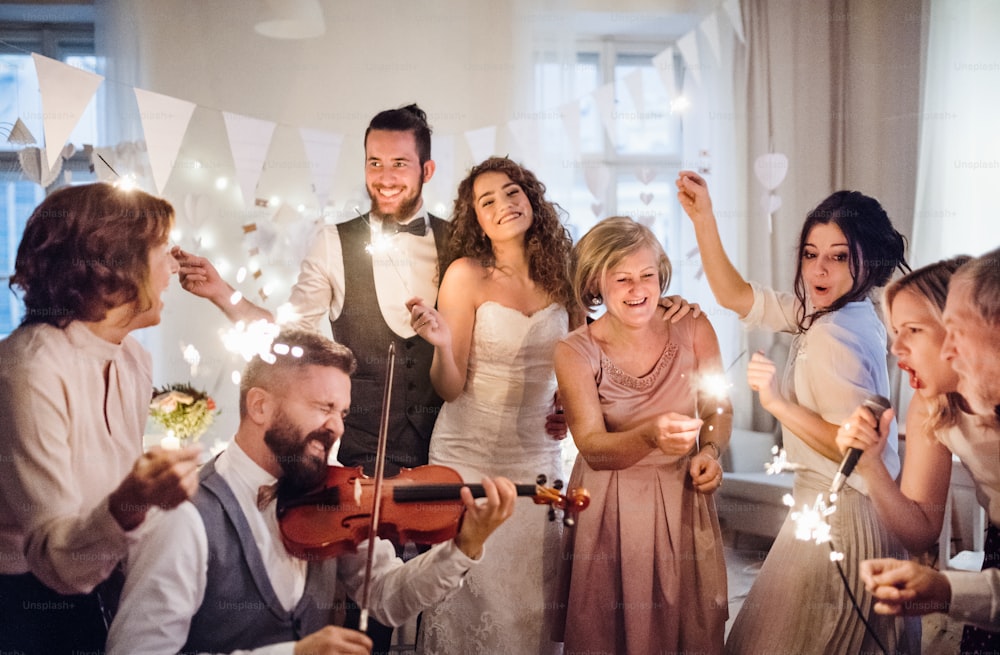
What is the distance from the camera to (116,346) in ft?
7.29

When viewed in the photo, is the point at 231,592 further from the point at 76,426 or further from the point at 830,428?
the point at 830,428

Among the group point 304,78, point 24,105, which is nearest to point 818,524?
point 304,78

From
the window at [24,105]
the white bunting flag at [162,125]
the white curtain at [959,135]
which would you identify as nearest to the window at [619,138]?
the white curtain at [959,135]

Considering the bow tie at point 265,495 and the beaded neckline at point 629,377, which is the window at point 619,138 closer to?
the beaded neckline at point 629,377

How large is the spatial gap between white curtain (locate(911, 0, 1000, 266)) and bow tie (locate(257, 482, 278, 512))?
300 cm

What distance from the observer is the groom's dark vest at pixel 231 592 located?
2.03 m

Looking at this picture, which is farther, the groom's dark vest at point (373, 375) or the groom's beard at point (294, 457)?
the groom's dark vest at point (373, 375)

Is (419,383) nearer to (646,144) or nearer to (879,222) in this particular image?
(879,222)

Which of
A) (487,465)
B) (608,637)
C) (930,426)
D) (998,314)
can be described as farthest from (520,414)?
(998,314)

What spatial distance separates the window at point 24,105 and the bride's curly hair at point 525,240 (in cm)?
132

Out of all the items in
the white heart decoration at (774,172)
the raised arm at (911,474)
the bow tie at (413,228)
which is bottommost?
the raised arm at (911,474)

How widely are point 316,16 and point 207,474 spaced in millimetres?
3272

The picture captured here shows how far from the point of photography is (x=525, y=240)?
2760mm

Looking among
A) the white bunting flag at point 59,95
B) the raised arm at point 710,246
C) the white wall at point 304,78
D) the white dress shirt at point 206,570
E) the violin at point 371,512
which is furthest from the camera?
the white wall at point 304,78
